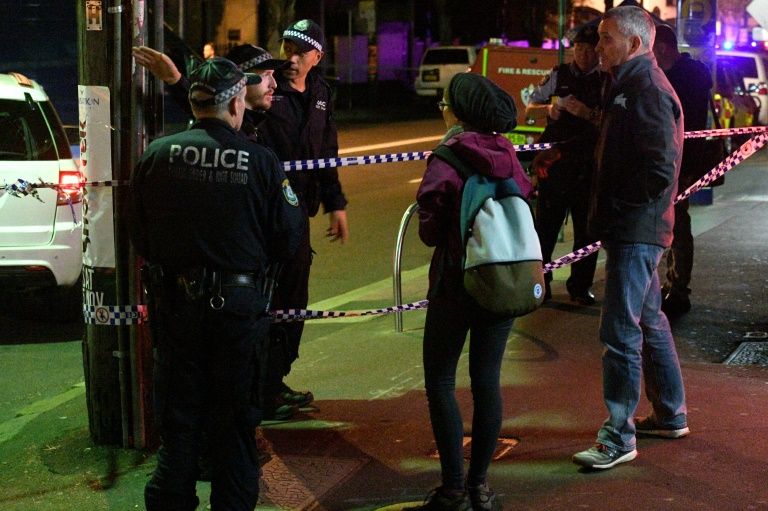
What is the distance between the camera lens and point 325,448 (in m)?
5.51

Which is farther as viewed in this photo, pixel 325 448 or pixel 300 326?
pixel 300 326

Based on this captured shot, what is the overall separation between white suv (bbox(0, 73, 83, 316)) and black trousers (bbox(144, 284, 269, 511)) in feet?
12.8

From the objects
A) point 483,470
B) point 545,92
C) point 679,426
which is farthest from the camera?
point 545,92

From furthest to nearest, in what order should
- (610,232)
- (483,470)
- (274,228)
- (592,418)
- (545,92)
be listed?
(545,92) < (592,418) < (610,232) < (483,470) < (274,228)

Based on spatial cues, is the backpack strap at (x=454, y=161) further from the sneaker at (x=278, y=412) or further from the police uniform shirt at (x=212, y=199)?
the sneaker at (x=278, y=412)

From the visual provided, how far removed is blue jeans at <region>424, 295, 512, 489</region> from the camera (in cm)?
454

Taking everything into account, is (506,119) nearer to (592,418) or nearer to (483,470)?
(483,470)

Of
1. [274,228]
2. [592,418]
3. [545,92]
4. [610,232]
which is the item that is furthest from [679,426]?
[545,92]

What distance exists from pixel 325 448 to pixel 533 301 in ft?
5.13

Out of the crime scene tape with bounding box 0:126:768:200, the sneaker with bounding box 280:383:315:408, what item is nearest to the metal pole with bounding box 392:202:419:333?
the crime scene tape with bounding box 0:126:768:200

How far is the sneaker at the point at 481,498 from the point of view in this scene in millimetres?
4613

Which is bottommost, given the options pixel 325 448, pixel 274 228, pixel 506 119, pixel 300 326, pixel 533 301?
pixel 325 448

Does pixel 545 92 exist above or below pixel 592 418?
above

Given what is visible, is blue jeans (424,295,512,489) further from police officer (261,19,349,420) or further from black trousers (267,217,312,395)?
police officer (261,19,349,420)
